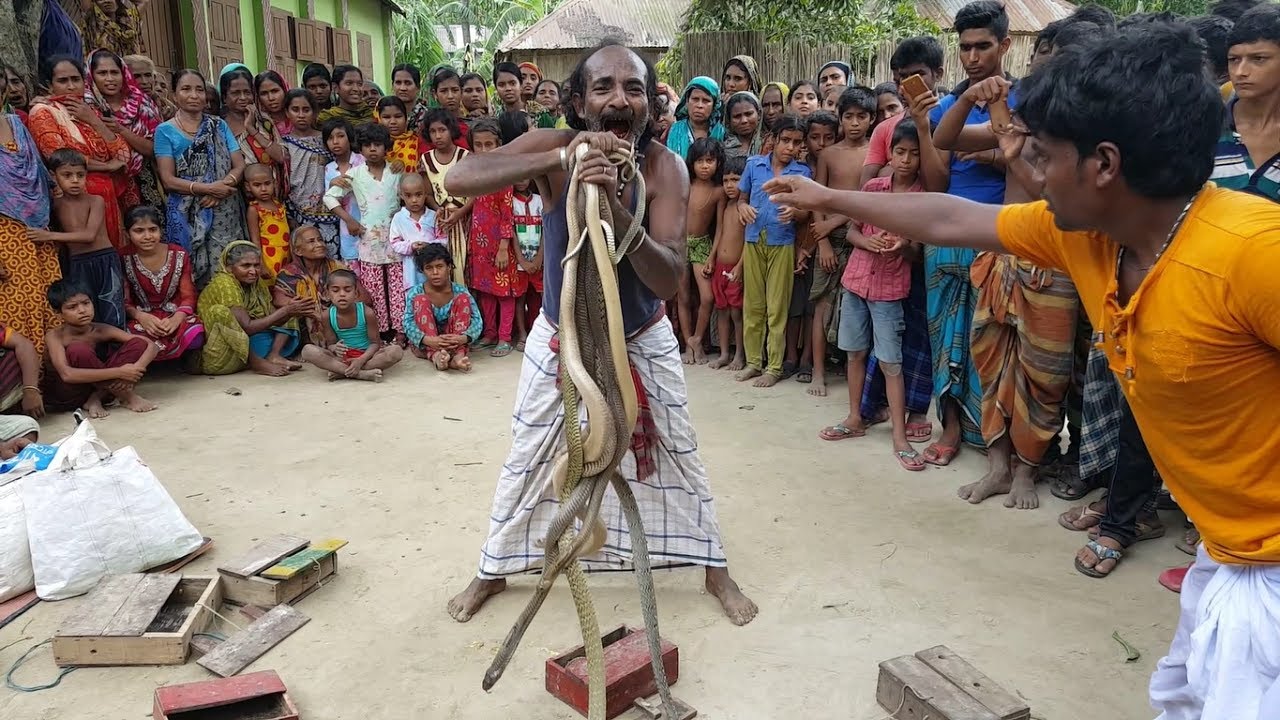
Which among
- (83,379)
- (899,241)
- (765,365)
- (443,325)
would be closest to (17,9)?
(83,379)

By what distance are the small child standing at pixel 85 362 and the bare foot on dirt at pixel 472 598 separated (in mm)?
3165

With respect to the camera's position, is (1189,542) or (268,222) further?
(268,222)

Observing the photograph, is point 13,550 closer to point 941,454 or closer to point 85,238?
point 85,238

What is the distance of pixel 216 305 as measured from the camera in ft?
19.1

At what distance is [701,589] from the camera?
296cm

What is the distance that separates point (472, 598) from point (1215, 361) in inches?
86.9

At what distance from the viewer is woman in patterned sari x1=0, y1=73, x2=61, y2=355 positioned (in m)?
4.77

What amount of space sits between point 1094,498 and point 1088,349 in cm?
67

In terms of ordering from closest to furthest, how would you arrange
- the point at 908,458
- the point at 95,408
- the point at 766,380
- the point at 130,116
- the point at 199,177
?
the point at 908,458, the point at 95,408, the point at 766,380, the point at 130,116, the point at 199,177

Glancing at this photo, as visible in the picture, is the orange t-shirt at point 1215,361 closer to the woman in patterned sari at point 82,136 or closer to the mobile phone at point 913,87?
the mobile phone at point 913,87

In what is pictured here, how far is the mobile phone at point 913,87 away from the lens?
11.1 feet

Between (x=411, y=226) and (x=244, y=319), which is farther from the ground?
(x=411, y=226)

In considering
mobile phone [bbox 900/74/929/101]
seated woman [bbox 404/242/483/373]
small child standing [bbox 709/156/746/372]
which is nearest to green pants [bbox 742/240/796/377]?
small child standing [bbox 709/156/746/372]

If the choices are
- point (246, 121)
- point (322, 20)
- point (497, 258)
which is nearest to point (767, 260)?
point (497, 258)
